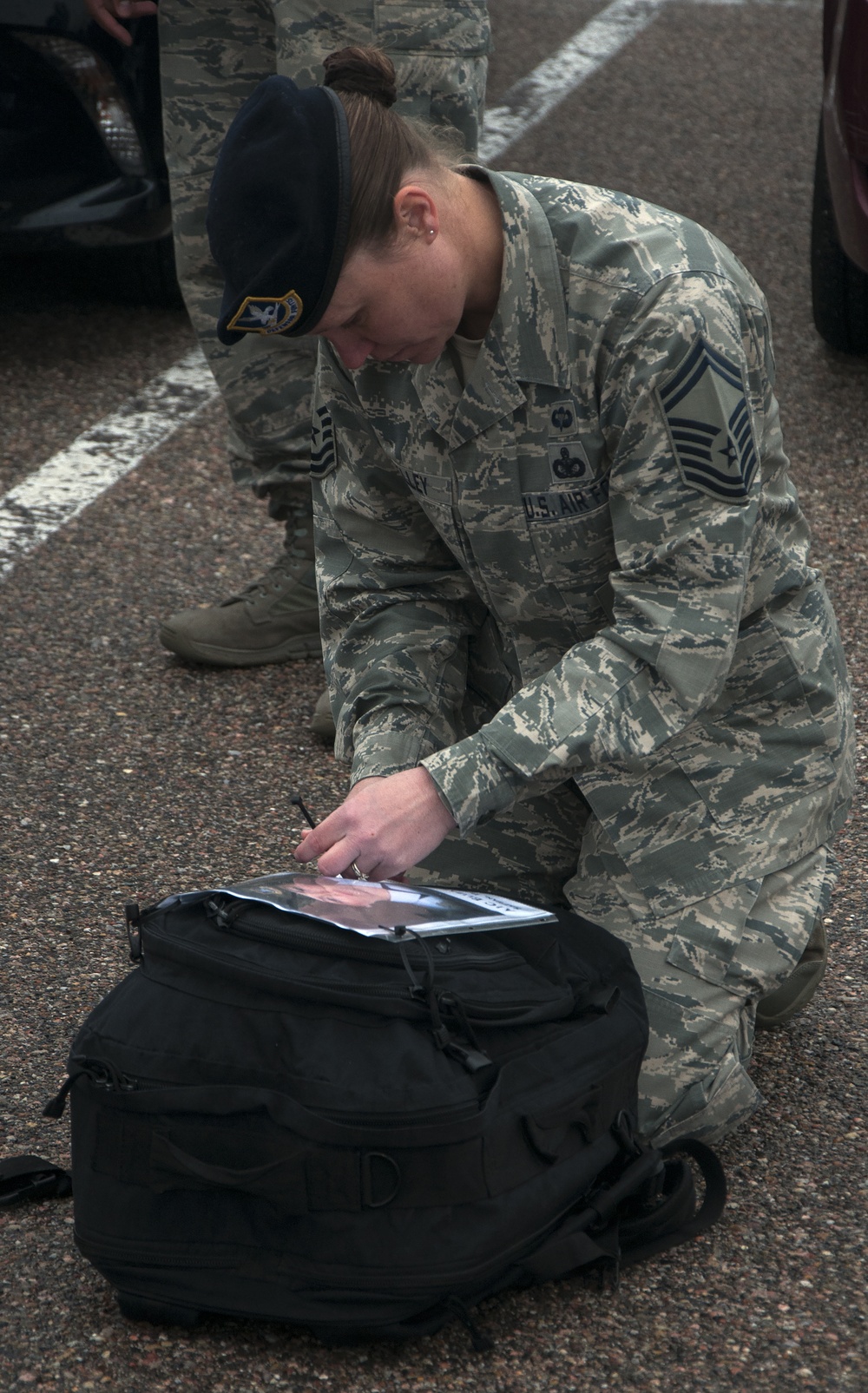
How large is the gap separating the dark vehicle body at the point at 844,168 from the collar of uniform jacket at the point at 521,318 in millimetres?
2088

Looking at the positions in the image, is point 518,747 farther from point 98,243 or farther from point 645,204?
point 98,243


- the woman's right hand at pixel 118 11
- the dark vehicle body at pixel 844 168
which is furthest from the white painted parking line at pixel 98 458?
the dark vehicle body at pixel 844 168

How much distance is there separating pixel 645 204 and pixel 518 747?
2.20 feet

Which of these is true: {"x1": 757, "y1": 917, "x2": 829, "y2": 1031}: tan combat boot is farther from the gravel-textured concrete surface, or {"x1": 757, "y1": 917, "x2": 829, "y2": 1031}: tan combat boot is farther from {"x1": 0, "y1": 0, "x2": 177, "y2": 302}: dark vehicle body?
{"x1": 0, "y1": 0, "x2": 177, "y2": 302}: dark vehicle body

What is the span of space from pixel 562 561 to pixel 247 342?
1.36 meters

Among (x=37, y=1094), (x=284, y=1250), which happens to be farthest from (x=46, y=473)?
(x=284, y=1250)

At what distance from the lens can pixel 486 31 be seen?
3.13 metres

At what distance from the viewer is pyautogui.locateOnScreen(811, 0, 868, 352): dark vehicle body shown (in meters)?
3.71

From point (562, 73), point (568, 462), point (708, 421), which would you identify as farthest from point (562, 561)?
point (562, 73)

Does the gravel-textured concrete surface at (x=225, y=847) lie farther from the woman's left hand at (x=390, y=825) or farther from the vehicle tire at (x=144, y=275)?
the woman's left hand at (x=390, y=825)

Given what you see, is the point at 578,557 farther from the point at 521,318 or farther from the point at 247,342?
the point at 247,342

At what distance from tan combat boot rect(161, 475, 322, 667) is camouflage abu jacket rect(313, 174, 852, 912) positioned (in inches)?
38.0

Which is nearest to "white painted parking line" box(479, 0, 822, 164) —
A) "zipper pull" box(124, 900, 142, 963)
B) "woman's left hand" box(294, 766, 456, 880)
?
"woman's left hand" box(294, 766, 456, 880)

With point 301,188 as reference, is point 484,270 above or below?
below
